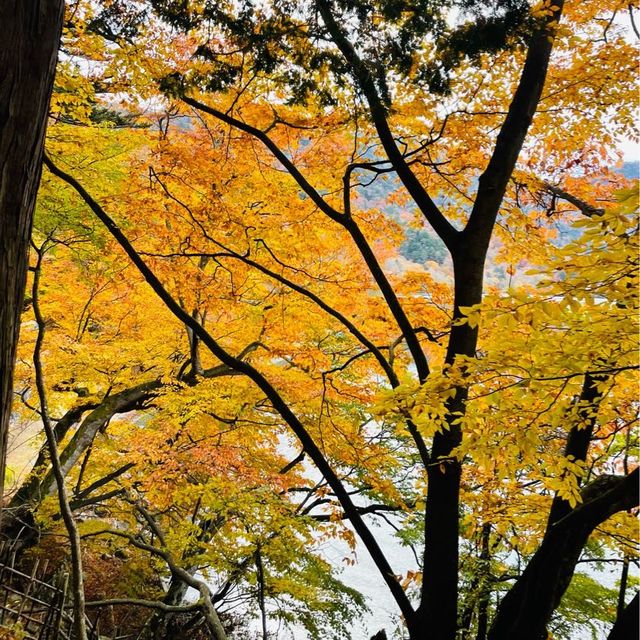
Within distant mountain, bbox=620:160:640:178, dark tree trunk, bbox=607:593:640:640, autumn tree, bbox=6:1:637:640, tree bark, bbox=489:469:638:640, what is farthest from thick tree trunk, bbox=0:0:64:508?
distant mountain, bbox=620:160:640:178

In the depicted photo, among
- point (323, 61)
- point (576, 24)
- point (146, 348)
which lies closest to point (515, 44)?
point (323, 61)

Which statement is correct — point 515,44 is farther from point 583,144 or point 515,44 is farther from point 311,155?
point 311,155

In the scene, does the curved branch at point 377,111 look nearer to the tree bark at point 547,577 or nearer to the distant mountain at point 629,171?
the tree bark at point 547,577

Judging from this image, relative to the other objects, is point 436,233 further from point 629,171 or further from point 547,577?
point 629,171

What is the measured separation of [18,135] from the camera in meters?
1.30

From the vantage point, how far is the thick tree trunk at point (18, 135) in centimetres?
126

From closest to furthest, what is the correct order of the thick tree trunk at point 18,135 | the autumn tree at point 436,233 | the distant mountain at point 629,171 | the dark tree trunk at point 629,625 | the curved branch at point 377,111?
the thick tree trunk at point 18,135 < the dark tree trunk at point 629,625 < the autumn tree at point 436,233 < the curved branch at point 377,111 < the distant mountain at point 629,171

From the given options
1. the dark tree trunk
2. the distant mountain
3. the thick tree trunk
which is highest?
the distant mountain

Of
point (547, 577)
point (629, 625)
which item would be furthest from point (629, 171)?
point (629, 625)

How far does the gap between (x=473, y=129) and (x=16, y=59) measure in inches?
146

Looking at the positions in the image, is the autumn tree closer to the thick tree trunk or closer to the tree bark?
the tree bark

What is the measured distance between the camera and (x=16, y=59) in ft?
4.18

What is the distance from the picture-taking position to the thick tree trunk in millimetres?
1264

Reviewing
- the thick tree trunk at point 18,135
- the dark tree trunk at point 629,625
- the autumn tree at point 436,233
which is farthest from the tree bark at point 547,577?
the thick tree trunk at point 18,135
